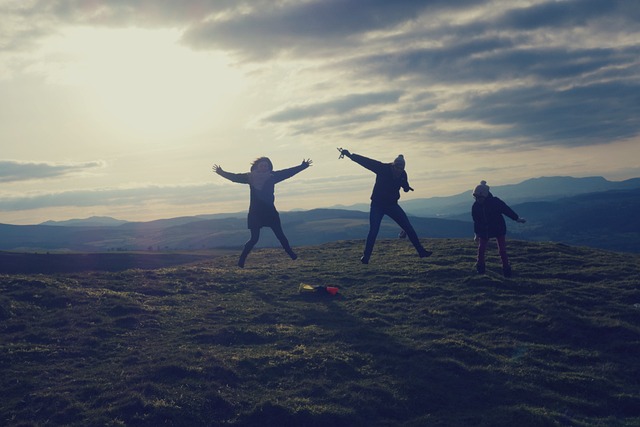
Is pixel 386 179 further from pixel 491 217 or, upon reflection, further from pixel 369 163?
pixel 491 217

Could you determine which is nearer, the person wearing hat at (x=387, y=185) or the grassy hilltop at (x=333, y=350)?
the grassy hilltop at (x=333, y=350)

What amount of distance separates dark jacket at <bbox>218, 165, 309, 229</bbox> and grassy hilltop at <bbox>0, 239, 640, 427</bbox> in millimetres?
2944

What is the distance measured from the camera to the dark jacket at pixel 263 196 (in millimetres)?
21312

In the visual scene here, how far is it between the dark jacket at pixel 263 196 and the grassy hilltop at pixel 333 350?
116 inches

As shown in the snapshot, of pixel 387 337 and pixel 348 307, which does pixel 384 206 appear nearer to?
pixel 348 307

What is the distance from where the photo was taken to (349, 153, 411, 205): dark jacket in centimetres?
2058

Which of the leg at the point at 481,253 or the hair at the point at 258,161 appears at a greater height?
the hair at the point at 258,161

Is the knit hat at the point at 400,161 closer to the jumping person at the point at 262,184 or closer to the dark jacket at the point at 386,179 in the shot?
the dark jacket at the point at 386,179

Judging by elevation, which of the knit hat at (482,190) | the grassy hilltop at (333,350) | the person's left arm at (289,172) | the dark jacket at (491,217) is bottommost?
the grassy hilltop at (333,350)

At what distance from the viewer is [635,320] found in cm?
1530

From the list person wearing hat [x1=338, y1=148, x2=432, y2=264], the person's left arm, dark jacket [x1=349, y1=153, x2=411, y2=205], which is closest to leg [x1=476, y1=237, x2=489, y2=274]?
person wearing hat [x1=338, y1=148, x2=432, y2=264]

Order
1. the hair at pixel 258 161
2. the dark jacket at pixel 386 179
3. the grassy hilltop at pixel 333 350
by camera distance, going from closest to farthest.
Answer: the grassy hilltop at pixel 333 350 → the dark jacket at pixel 386 179 → the hair at pixel 258 161

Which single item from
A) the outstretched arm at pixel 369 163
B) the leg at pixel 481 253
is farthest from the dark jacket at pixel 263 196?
the leg at pixel 481 253

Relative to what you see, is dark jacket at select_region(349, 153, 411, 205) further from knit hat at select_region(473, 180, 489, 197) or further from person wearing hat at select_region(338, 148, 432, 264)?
knit hat at select_region(473, 180, 489, 197)
